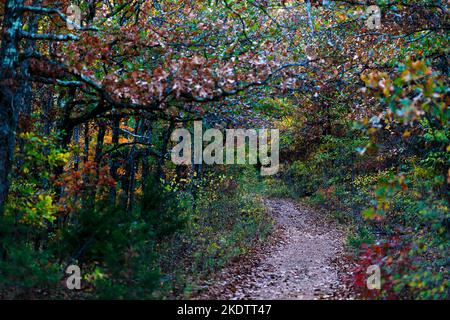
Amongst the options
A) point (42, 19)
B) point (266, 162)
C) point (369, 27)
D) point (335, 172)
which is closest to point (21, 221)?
point (42, 19)

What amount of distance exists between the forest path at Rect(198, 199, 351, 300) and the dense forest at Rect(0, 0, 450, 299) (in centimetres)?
42

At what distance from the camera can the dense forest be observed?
605 centimetres

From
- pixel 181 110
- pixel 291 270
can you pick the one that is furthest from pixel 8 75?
pixel 291 270

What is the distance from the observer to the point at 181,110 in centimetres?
1008

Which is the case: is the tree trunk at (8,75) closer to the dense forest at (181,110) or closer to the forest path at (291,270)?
the dense forest at (181,110)

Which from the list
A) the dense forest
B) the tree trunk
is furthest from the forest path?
the tree trunk

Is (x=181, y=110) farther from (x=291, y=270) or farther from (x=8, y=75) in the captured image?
(x=291, y=270)

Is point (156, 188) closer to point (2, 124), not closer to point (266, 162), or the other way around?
point (2, 124)

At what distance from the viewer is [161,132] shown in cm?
1886

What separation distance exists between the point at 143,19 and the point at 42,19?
255cm

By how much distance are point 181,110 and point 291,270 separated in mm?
4924

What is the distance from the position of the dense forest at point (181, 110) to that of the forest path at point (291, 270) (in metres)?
0.42

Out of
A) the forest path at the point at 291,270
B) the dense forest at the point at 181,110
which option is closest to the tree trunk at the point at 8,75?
the dense forest at the point at 181,110

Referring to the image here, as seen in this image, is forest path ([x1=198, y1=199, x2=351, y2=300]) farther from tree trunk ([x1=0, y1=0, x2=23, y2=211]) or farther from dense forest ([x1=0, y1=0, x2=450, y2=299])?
tree trunk ([x1=0, y1=0, x2=23, y2=211])
